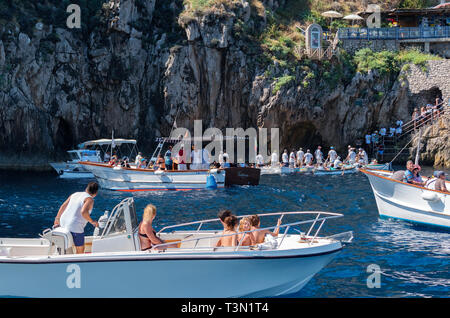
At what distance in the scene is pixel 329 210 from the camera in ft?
63.8

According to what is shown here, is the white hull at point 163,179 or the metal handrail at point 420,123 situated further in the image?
the metal handrail at point 420,123

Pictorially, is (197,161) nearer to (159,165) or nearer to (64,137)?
(159,165)

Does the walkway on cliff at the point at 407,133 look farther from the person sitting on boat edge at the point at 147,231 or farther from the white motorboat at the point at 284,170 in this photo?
the person sitting on boat edge at the point at 147,231

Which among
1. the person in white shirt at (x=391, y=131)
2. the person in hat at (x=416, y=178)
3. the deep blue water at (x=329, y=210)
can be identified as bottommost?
the deep blue water at (x=329, y=210)

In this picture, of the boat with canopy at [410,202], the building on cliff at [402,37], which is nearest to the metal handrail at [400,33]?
the building on cliff at [402,37]

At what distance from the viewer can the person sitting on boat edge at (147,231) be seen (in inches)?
362

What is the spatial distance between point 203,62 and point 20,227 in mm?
25442

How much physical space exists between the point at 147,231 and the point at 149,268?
804mm

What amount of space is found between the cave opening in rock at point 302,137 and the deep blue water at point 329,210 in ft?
28.9

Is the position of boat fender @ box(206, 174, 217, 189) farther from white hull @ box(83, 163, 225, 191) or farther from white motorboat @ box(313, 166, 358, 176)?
white motorboat @ box(313, 166, 358, 176)

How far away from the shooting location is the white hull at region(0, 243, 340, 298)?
8.61 m

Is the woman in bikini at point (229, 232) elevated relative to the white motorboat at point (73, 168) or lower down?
elevated

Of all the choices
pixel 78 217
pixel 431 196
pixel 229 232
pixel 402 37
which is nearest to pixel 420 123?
pixel 402 37
